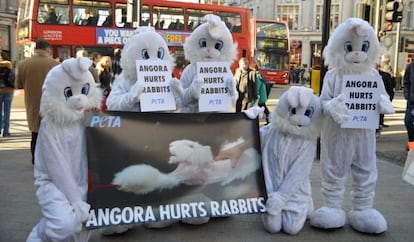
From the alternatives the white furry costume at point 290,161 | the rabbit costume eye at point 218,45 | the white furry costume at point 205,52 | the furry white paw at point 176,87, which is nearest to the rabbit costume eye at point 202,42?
the white furry costume at point 205,52

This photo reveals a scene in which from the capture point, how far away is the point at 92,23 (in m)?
14.4

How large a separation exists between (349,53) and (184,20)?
13.0 m

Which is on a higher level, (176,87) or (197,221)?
(176,87)

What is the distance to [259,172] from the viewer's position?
4074mm

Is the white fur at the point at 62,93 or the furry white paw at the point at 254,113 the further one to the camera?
the furry white paw at the point at 254,113

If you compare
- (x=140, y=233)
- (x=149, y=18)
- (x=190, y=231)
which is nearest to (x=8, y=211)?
(x=140, y=233)

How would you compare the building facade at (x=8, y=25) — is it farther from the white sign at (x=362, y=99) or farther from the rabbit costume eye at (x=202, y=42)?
the white sign at (x=362, y=99)

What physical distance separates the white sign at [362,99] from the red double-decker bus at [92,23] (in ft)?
31.6

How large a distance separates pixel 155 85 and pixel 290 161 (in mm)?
1354

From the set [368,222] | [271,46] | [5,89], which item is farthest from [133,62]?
[271,46]

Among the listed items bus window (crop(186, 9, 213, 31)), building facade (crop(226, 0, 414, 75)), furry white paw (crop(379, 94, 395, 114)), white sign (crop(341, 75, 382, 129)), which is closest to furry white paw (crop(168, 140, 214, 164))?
white sign (crop(341, 75, 382, 129))

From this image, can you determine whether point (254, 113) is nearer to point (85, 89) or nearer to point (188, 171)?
point (188, 171)

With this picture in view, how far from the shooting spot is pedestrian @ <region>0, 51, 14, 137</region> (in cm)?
894

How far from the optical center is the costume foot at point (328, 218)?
4.07 metres
